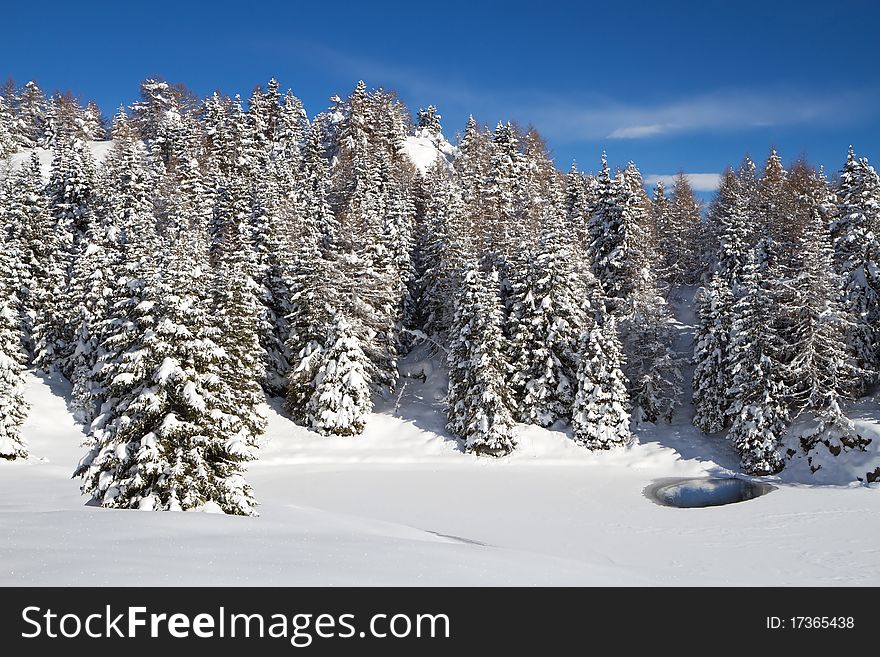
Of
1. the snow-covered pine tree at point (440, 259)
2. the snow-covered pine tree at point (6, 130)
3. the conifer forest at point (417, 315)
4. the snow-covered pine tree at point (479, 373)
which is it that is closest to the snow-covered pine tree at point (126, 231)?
the conifer forest at point (417, 315)

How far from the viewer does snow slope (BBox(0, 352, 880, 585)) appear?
7.79 meters

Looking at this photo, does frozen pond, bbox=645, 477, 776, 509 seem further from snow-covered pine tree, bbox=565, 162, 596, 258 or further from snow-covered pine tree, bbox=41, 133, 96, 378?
snow-covered pine tree, bbox=41, 133, 96, 378

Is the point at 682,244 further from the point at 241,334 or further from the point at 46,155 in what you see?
the point at 46,155

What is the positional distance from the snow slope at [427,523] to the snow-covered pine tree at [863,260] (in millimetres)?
10991

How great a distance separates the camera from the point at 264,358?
138 feet

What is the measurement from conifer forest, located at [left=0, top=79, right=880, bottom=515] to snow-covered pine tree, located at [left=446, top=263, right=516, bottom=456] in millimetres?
158

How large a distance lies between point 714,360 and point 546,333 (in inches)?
453

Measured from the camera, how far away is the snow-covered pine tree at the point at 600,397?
36438 millimetres

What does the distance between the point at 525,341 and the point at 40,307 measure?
38.2 meters

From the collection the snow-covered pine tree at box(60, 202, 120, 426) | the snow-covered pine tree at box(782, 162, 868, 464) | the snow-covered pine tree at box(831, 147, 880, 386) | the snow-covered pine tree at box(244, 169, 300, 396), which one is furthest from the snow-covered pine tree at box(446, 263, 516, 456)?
the snow-covered pine tree at box(60, 202, 120, 426)

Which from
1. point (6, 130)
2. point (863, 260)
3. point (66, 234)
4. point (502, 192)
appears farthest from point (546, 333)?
point (6, 130)

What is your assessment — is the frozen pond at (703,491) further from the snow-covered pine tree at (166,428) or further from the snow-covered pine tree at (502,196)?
the snow-covered pine tree at (166,428)

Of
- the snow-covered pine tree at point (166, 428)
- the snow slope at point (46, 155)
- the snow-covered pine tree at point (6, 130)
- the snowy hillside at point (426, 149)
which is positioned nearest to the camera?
the snow-covered pine tree at point (166, 428)
